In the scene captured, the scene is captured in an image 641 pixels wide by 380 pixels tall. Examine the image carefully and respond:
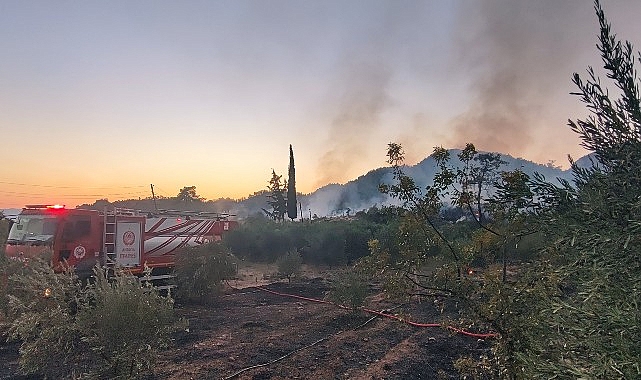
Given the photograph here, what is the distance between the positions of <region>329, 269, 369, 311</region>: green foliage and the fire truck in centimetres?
573

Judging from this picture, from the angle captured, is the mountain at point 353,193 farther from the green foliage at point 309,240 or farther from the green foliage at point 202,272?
the green foliage at point 202,272

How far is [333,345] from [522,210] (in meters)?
7.51

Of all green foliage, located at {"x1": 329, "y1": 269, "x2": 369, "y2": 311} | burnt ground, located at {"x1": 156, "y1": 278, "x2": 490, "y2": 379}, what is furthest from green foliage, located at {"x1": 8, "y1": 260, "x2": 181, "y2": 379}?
green foliage, located at {"x1": 329, "y1": 269, "x2": 369, "y2": 311}

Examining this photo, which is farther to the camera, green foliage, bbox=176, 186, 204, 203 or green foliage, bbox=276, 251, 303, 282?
green foliage, bbox=176, 186, 204, 203

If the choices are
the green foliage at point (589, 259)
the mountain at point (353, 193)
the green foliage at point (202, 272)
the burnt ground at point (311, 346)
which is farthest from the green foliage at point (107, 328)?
the mountain at point (353, 193)

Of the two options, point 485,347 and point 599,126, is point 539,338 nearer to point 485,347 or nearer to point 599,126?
point 599,126

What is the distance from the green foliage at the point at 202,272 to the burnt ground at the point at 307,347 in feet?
6.33

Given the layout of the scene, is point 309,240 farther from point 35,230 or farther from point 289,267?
point 35,230

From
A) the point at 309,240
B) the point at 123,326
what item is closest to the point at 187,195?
the point at 309,240

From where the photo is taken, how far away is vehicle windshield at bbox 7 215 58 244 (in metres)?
13.2

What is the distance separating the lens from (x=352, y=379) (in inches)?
303

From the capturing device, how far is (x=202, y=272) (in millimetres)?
16312

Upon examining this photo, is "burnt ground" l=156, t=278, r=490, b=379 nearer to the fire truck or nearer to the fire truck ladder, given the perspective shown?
the fire truck

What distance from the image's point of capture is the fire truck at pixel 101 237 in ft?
43.3
